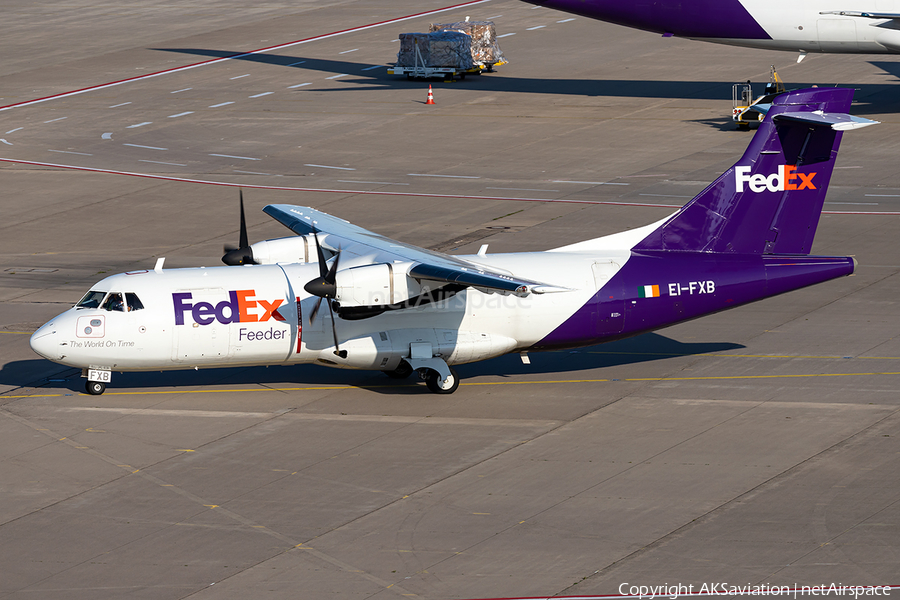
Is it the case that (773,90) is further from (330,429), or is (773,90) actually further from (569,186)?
(330,429)

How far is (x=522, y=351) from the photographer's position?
27.9 metres

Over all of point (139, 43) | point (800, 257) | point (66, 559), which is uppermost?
point (139, 43)

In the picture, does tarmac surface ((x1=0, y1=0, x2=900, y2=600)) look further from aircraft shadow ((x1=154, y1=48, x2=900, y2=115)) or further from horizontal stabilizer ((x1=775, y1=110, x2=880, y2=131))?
horizontal stabilizer ((x1=775, y1=110, x2=880, y2=131))

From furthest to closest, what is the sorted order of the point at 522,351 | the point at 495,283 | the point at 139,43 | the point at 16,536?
the point at 139,43 < the point at 522,351 < the point at 495,283 < the point at 16,536

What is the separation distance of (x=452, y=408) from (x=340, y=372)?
157 inches

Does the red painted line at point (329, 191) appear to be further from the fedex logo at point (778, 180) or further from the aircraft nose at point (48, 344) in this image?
the aircraft nose at point (48, 344)

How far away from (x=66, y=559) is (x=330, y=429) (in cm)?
684

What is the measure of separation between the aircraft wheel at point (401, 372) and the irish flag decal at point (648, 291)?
558cm

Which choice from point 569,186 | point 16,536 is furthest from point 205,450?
point 569,186

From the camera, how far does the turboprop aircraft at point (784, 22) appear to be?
50.3 metres

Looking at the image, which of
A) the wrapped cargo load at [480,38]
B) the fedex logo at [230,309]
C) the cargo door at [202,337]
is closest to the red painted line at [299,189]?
the fedex logo at [230,309]

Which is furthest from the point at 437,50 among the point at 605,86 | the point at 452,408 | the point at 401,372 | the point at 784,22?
the point at 452,408

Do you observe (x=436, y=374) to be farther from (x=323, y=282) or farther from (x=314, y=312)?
(x=323, y=282)

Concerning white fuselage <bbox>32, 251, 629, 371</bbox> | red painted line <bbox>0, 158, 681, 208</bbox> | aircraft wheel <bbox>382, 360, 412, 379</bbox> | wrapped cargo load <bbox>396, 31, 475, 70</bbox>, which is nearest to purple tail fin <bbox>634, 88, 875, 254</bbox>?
white fuselage <bbox>32, 251, 629, 371</bbox>
